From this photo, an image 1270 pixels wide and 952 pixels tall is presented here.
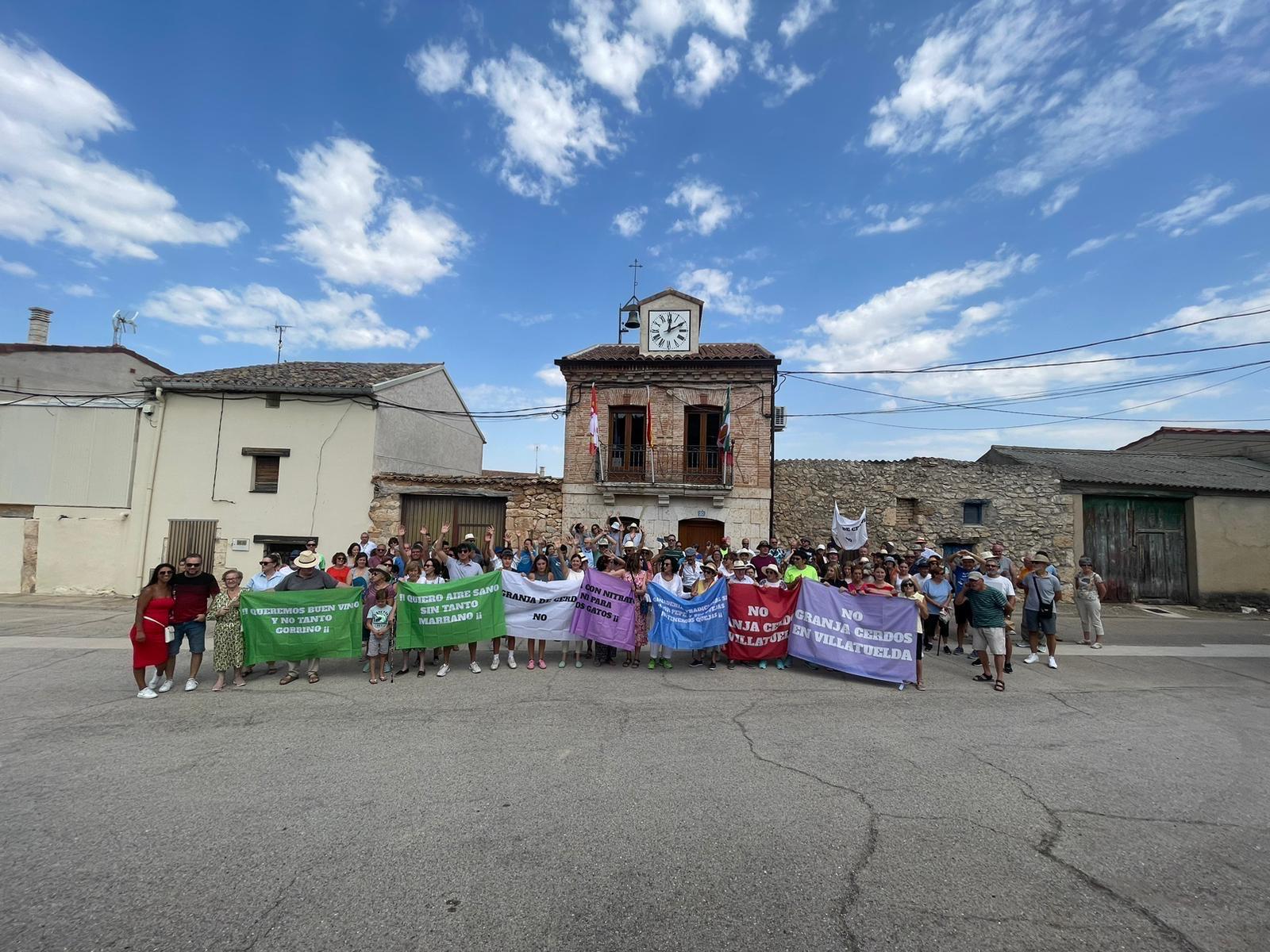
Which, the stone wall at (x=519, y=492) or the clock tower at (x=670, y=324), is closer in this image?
the stone wall at (x=519, y=492)

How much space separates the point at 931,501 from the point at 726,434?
626 centimetres

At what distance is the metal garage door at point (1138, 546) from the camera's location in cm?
1611

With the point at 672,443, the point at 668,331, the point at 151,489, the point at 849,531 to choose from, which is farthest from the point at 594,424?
the point at 151,489

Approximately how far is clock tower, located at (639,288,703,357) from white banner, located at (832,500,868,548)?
6508 millimetres

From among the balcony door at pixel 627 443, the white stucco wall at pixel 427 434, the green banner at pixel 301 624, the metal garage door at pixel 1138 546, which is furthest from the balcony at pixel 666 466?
the metal garage door at pixel 1138 546

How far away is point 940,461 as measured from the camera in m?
16.8

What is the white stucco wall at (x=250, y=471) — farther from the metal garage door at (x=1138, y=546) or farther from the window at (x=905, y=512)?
the metal garage door at (x=1138, y=546)

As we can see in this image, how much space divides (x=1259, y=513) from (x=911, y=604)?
52.9 ft

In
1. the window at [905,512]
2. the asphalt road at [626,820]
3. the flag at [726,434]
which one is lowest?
the asphalt road at [626,820]

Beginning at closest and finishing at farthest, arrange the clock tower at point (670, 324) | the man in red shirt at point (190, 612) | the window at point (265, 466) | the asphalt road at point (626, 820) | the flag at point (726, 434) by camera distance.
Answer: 1. the asphalt road at point (626, 820)
2. the man in red shirt at point (190, 612)
3. the flag at point (726, 434)
4. the window at point (265, 466)
5. the clock tower at point (670, 324)

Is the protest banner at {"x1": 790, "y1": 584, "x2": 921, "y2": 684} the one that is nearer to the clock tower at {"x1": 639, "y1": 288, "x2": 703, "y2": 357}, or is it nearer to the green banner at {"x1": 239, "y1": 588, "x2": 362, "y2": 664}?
the green banner at {"x1": 239, "y1": 588, "x2": 362, "y2": 664}

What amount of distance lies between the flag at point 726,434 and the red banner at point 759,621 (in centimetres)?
792

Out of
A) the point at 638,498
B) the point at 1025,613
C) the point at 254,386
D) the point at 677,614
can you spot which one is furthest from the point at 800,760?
the point at 254,386

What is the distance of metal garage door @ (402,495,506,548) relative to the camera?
53.9 ft
